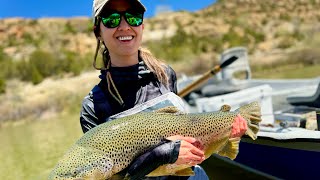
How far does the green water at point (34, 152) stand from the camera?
9828 mm

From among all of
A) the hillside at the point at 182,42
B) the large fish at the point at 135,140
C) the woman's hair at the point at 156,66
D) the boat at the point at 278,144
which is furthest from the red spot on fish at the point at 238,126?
the hillside at the point at 182,42

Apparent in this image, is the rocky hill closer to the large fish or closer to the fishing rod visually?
the fishing rod

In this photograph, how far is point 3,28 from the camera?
77000 millimetres

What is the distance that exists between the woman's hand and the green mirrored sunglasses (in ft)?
2.39

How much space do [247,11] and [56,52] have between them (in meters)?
38.0

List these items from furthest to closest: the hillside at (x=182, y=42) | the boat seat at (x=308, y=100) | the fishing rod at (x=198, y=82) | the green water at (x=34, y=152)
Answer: the hillside at (x=182, y=42)
the green water at (x=34, y=152)
the fishing rod at (x=198, y=82)
the boat seat at (x=308, y=100)

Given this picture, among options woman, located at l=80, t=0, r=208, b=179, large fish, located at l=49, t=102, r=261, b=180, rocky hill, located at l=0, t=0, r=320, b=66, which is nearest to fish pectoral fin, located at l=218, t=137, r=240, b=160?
large fish, located at l=49, t=102, r=261, b=180

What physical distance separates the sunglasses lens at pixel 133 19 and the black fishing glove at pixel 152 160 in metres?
0.77

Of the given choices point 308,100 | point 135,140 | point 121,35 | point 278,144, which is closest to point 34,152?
point 308,100

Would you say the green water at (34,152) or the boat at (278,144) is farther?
the green water at (34,152)

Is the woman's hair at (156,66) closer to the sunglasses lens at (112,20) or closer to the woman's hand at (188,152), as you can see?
the sunglasses lens at (112,20)

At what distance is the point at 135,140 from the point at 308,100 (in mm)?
5040

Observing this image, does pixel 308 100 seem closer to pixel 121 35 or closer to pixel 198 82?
pixel 198 82

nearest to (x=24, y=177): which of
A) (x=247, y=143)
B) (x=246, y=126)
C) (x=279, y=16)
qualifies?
(x=247, y=143)
